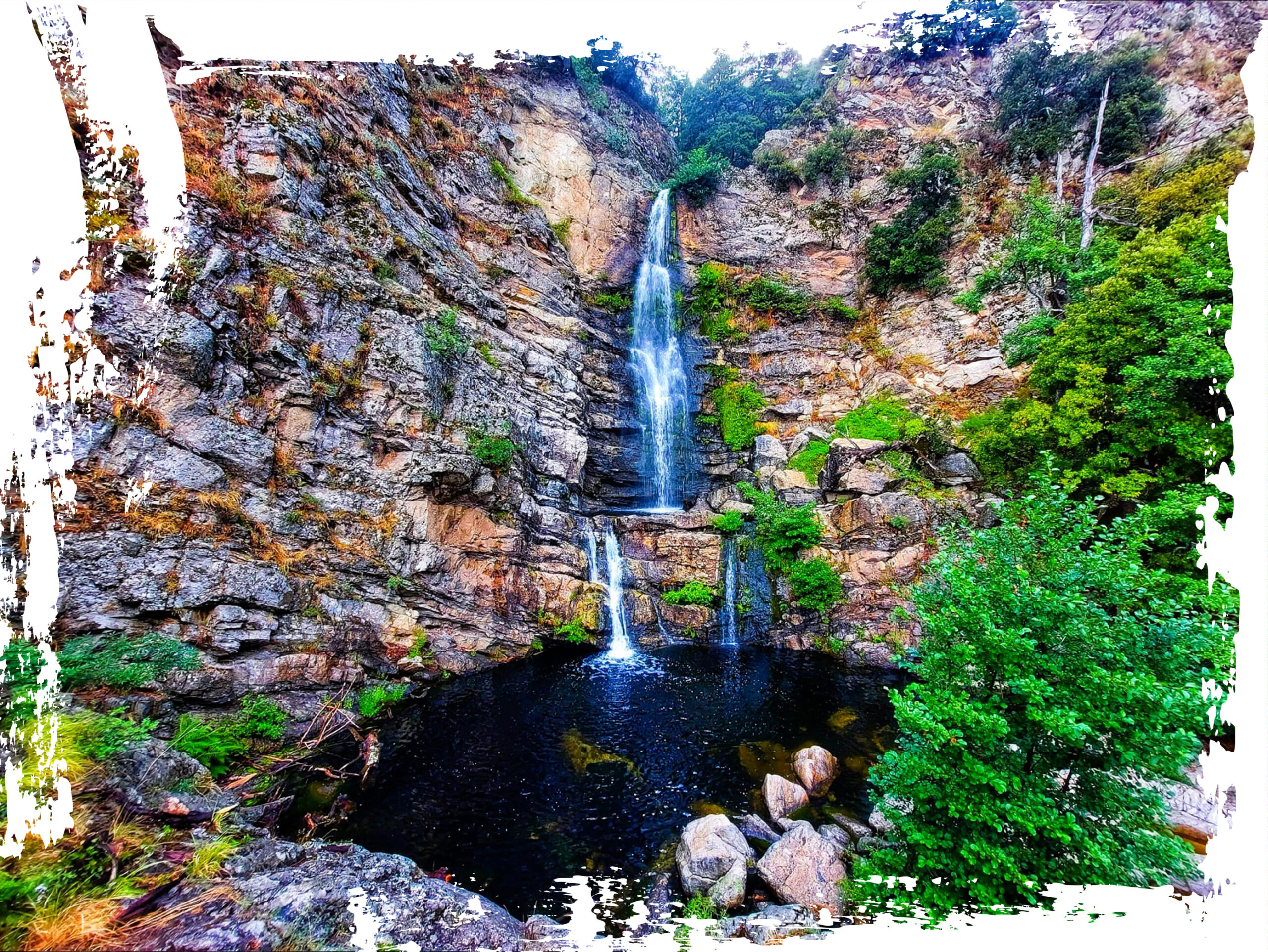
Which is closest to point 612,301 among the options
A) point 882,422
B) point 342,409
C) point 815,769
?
point 882,422

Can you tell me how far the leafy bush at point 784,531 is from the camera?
15.9 metres

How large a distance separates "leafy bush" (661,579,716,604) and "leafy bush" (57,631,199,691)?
40.4ft

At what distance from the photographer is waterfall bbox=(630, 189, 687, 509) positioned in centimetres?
2122

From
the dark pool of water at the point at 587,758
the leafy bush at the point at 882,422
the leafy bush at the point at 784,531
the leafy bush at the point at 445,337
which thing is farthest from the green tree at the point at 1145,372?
the leafy bush at the point at 445,337

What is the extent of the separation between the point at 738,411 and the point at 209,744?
19602mm

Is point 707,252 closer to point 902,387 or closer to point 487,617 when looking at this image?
point 902,387

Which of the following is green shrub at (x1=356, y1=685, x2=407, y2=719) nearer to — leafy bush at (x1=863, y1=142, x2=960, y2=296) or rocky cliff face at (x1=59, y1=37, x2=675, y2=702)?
rocky cliff face at (x1=59, y1=37, x2=675, y2=702)

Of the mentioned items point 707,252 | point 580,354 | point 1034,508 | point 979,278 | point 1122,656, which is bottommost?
point 1122,656

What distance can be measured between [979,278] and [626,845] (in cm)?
2007

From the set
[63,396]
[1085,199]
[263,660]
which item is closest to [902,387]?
[1085,199]

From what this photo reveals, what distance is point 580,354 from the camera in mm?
19969

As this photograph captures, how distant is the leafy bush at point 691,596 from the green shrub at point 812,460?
5.92m

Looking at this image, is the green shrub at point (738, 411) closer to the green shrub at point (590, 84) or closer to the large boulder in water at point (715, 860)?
the large boulder in water at point (715, 860)

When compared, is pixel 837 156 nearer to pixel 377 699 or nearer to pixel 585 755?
pixel 585 755
